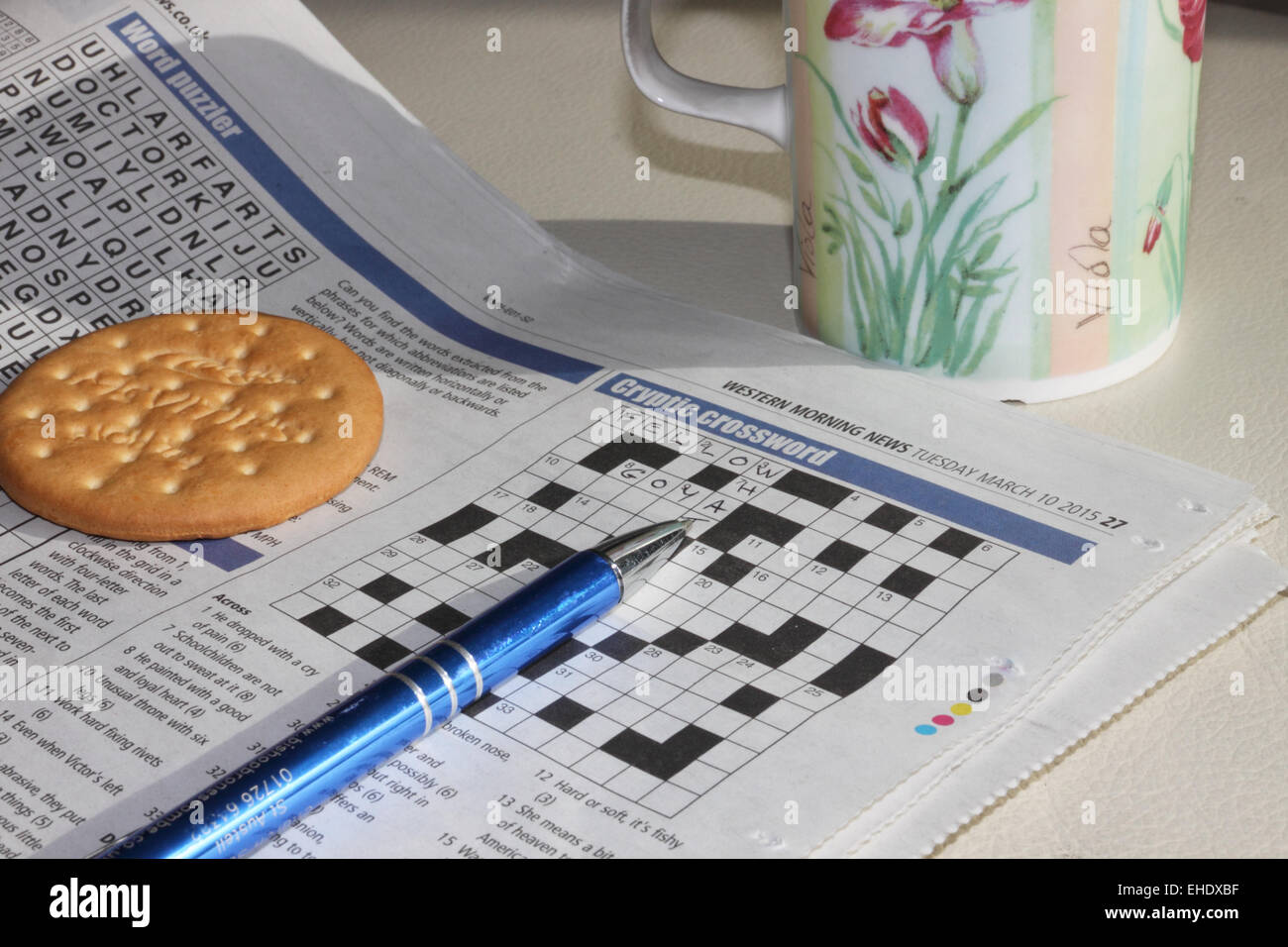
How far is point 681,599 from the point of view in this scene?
1.44 ft

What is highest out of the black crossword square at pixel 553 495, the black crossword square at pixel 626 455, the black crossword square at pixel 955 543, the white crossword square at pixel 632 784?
the black crossword square at pixel 626 455

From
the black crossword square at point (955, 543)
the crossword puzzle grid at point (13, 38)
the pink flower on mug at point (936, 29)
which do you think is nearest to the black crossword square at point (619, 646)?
the black crossword square at point (955, 543)

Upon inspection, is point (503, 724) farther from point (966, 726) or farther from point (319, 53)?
point (319, 53)

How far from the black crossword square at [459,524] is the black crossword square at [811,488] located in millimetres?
108

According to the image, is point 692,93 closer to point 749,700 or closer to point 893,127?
point 893,127

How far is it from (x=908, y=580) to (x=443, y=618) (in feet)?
0.50

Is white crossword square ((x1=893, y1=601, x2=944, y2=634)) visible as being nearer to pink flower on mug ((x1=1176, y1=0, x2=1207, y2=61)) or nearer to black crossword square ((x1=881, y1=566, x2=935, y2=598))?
black crossword square ((x1=881, y1=566, x2=935, y2=598))

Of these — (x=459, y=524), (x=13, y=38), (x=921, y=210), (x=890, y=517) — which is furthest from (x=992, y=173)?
(x=13, y=38)

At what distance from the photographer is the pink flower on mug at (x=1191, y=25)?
0.48m

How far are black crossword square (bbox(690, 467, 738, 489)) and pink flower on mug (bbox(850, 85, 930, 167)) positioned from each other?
13cm

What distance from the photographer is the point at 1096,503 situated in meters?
0.46

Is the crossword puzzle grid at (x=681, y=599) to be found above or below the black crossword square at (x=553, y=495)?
below

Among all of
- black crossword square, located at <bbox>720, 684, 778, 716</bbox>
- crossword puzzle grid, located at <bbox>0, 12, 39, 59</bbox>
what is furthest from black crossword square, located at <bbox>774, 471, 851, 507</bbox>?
crossword puzzle grid, located at <bbox>0, 12, 39, 59</bbox>

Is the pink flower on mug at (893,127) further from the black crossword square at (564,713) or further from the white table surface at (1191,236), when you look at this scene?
the black crossword square at (564,713)
